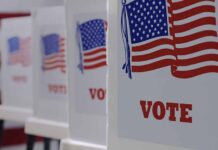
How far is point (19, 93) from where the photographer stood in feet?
5.82

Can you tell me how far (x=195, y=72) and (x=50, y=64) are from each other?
30.9 inches

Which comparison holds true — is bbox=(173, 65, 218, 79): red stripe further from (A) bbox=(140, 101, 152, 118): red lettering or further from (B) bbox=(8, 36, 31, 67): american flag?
(B) bbox=(8, 36, 31, 67): american flag

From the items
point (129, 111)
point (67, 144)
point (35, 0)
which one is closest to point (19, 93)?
point (67, 144)

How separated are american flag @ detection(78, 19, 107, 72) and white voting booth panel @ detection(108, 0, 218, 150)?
0.23m

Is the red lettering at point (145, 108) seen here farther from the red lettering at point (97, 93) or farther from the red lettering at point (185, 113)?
the red lettering at point (97, 93)

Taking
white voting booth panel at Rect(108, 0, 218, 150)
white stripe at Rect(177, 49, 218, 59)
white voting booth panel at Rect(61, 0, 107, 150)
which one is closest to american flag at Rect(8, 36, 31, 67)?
white voting booth panel at Rect(61, 0, 107, 150)

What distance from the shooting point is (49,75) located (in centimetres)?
140

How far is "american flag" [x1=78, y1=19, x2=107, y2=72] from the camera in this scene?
1000 millimetres

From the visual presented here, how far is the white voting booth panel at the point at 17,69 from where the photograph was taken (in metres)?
1.72

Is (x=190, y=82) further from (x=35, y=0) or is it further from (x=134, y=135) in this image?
(x=35, y=0)

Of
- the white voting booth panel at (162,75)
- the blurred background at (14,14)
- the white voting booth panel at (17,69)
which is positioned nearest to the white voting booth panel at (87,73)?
the white voting booth panel at (162,75)

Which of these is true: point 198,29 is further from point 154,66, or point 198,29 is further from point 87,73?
point 87,73

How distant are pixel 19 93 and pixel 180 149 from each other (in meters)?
1.19

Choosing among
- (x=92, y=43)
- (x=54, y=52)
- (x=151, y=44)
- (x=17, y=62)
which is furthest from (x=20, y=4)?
(x=151, y=44)
